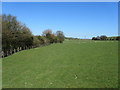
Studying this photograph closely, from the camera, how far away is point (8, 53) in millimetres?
16797

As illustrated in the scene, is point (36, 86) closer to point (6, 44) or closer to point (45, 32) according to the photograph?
point (6, 44)

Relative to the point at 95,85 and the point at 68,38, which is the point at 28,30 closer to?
the point at 95,85

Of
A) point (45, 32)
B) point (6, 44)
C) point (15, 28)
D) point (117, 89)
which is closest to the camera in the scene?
point (117, 89)

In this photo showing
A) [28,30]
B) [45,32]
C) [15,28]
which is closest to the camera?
[15,28]

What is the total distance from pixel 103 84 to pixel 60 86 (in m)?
1.55

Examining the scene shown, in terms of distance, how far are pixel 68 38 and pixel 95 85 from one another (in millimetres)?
74394

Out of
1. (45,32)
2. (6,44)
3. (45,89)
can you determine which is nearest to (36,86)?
(45,89)

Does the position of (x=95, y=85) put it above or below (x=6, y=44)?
below

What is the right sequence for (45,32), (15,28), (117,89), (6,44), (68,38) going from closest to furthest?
(117,89) < (6,44) < (15,28) < (45,32) < (68,38)

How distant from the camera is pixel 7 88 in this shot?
4.55 m

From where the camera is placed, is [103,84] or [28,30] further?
[28,30]

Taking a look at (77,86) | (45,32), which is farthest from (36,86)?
(45,32)

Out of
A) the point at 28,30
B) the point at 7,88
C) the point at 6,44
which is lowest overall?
the point at 7,88

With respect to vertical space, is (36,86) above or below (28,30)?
A: below
